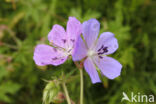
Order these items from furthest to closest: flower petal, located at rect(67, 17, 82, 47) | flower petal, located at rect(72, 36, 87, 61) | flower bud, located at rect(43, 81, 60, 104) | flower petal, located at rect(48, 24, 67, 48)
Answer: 1. flower petal, located at rect(48, 24, 67, 48)
2. flower bud, located at rect(43, 81, 60, 104)
3. flower petal, located at rect(67, 17, 82, 47)
4. flower petal, located at rect(72, 36, 87, 61)

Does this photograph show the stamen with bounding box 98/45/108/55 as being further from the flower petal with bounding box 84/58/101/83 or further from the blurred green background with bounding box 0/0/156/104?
the blurred green background with bounding box 0/0/156/104

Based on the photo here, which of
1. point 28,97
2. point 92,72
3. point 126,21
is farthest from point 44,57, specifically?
point 126,21

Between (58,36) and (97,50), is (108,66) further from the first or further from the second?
(58,36)

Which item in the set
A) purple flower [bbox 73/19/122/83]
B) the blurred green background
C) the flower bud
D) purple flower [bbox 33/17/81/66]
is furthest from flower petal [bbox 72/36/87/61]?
the blurred green background

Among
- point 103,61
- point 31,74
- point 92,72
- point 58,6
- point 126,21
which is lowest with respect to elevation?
point 92,72

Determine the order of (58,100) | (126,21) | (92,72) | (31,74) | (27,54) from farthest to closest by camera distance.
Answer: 1. (126,21)
2. (31,74)
3. (27,54)
4. (58,100)
5. (92,72)

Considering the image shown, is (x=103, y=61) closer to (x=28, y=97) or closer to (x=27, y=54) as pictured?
(x=27, y=54)

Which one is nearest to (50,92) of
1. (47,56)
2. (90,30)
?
(47,56)
